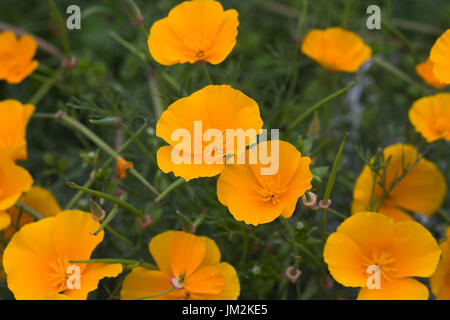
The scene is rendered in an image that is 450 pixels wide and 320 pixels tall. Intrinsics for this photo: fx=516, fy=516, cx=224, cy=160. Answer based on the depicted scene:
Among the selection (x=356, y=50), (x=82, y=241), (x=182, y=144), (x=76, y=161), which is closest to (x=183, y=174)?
(x=182, y=144)

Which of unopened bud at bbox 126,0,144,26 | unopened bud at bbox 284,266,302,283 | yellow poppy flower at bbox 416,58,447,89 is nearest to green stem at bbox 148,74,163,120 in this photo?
unopened bud at bbox 126,0,144,26

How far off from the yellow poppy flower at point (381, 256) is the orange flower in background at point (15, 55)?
783 millimetres

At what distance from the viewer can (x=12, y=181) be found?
3.01 feet

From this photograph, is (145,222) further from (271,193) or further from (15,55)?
(15,55)

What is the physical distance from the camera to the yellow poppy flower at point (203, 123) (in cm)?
77

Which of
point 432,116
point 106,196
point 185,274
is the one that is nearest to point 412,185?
point 432,116

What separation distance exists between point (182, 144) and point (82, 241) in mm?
248

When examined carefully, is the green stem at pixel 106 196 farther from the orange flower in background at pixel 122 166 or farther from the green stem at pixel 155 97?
the green stem at pixel 155 97

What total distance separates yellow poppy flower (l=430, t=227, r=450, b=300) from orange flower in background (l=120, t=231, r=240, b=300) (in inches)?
12.5

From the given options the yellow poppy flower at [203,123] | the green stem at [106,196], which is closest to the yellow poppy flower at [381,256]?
the yellow poppy flower at [203,123]

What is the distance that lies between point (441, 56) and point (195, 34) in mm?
398

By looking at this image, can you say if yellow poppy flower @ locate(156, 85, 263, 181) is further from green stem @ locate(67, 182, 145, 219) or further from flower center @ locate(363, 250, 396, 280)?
flower center @ locate(363, 250, 396, 280)

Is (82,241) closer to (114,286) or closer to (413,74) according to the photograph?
(114,286)

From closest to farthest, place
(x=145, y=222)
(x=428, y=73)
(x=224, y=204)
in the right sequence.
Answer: (x=224, y=204)
(x=145, y=222)
(x=428, y=73)
